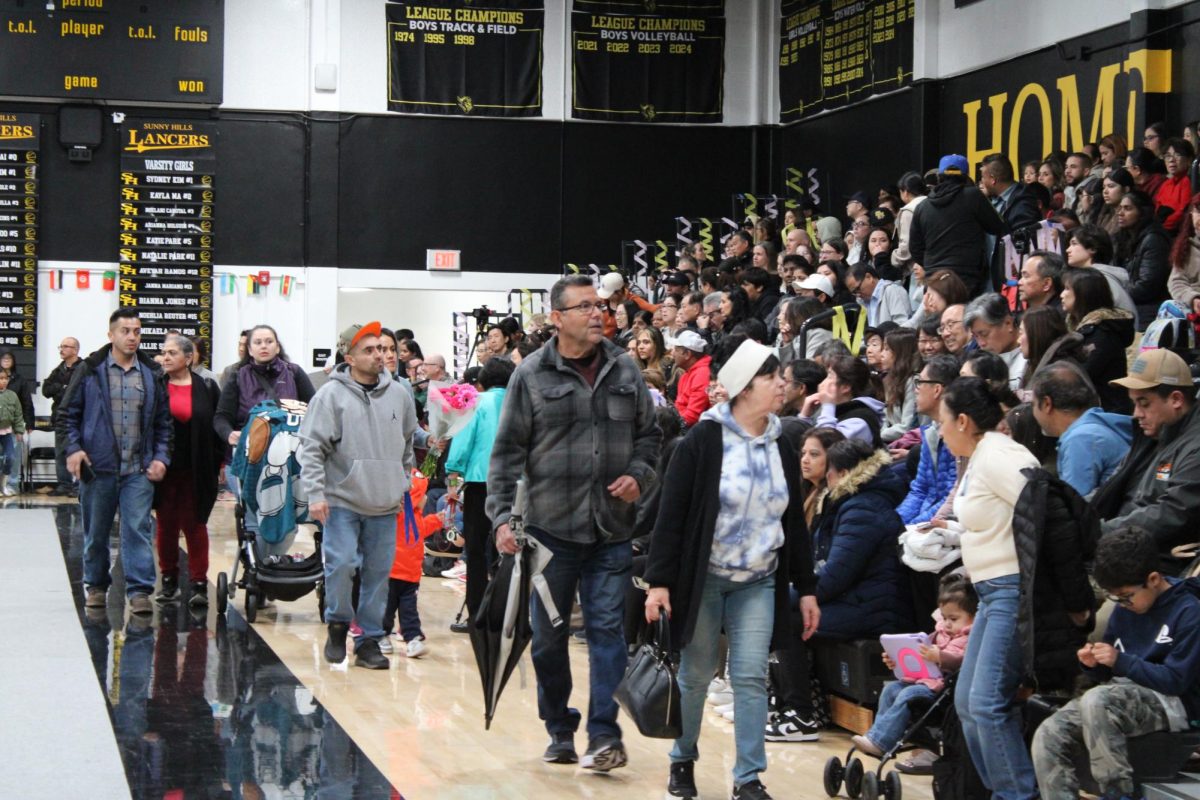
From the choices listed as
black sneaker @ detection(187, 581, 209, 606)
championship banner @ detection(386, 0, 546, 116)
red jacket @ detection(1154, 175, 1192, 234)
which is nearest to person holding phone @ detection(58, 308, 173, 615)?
black sneaker @ detection(187, 581, 209, 606)

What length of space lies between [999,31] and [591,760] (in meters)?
11.7

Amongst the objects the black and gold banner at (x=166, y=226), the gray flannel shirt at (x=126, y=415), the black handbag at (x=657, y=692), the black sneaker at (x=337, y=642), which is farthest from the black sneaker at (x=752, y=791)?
the black and gold banner at (x=166, y=226)

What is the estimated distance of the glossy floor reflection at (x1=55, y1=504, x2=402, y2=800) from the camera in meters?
6.05

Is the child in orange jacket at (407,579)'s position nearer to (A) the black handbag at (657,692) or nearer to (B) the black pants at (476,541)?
(B) the black pants at (476,541)

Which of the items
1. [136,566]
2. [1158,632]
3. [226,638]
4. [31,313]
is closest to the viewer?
[1158,632]

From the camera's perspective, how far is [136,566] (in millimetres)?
9992

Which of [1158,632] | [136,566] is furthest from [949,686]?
[136,566]

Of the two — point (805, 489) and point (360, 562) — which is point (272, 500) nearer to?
point (360, 562)

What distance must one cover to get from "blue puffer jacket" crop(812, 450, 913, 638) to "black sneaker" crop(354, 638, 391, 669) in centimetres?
252

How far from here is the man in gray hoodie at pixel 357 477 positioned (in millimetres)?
8086

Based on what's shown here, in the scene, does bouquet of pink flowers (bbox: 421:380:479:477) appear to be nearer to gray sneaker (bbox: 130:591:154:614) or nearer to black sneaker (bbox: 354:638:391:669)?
black sneaker (bbox: 354:638:391:669)

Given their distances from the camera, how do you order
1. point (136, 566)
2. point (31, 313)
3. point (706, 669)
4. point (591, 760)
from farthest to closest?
point (31, 313) → point (136, 566) → point (591, 760) → point (706, 669)

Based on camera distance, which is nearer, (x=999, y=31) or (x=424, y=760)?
(x=424, y=760)

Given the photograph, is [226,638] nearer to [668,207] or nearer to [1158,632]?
[1158,632]
